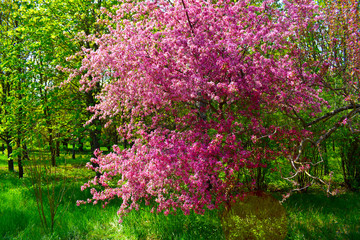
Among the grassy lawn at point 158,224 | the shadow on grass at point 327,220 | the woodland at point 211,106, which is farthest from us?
the grassy lawn at point 158,224

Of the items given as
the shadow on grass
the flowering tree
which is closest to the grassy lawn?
the shadow on grass

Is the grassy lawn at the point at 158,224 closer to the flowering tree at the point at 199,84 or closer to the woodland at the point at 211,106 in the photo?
the woodland at the point at 211,106

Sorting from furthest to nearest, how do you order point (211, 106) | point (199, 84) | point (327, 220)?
point (327, 220)
point (211, 106)
point (199, 84)

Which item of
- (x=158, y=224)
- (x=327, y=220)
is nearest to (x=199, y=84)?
(x=158, y=224)

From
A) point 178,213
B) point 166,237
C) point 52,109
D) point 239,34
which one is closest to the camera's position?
point 239,34

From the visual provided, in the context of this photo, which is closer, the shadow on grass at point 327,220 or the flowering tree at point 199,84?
the flowering tree at point 199,84

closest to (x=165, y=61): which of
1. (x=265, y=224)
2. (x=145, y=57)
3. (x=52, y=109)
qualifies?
(x=145, y=57)

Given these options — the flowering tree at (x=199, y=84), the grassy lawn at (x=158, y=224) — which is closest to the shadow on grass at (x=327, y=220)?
the grassy lawn at (x=158, y=224)

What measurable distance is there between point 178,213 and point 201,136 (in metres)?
2.19

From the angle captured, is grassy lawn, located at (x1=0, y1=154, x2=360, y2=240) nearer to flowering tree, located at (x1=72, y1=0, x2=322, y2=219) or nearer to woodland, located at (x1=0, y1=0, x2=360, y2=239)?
woodland, located at (x1=0, y1=0, x2=360, y2=239)

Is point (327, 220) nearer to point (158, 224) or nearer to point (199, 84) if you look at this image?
point (158, 224)

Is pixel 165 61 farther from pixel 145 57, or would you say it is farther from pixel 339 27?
pixel 339 27

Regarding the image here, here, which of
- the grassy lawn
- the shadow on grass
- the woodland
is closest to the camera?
the woodland

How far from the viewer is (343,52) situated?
5.11 meters
